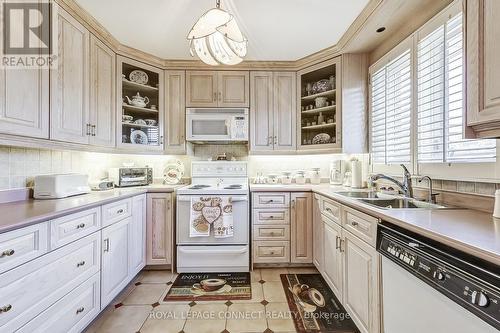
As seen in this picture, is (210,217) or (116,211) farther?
(210,217)

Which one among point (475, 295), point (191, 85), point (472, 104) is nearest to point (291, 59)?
point (191, 85)

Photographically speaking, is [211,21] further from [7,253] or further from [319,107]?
[319,107]

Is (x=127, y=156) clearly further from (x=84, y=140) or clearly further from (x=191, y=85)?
(x=191, y=85)

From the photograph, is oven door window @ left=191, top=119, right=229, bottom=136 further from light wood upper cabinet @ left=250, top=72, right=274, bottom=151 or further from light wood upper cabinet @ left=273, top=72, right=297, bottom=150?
light wood upper cabinet @ left=273, top=72, right=297, bottom=150

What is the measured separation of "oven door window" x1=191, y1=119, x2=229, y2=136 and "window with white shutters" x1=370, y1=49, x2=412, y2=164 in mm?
1651

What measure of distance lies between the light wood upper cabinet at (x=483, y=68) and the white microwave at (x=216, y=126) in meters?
2.03

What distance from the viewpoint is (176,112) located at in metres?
2.79

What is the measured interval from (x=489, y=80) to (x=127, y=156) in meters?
3.32

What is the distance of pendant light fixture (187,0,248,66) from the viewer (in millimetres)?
1459

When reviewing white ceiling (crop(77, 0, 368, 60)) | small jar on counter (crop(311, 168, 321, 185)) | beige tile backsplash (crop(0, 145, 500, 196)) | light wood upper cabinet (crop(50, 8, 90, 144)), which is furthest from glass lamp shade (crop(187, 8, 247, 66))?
small jar on counter (crop(311, 168, 321, 185))

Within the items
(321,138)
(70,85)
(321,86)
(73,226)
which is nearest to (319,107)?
(321,86)

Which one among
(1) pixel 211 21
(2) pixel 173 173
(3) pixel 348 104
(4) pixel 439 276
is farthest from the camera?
(2) pixel 173 173

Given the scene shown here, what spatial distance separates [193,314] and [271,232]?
109 centimetres

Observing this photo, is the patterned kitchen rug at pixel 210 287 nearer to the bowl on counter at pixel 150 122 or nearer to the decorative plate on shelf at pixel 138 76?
the bowl on counter at pixel 150 122
